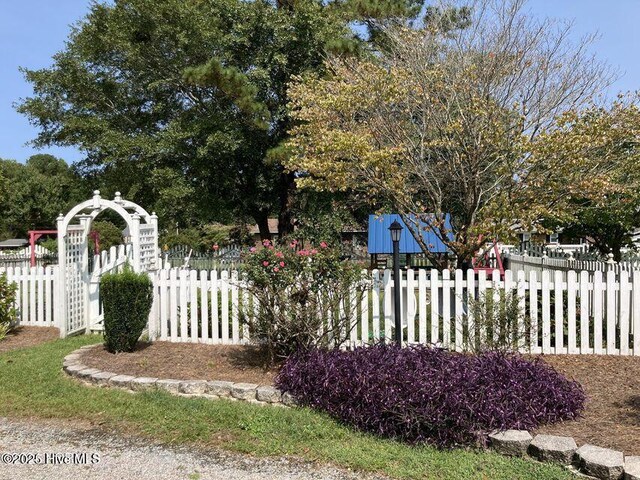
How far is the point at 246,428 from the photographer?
173 inches

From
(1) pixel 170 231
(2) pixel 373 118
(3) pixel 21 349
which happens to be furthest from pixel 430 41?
(1) pixel 170 231

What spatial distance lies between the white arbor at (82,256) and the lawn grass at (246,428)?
2580 mm

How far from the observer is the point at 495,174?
8.19 m

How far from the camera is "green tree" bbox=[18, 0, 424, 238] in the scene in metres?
14.6

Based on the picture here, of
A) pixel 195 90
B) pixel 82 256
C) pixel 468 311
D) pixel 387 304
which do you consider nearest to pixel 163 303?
pixel 82 256

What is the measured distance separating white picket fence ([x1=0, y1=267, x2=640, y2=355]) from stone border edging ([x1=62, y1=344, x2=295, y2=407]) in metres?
1.12

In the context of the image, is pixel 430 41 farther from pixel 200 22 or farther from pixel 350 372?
pixel 200 22

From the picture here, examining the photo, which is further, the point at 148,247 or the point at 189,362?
the point at 148,247

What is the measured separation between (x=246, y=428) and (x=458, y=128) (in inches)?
213

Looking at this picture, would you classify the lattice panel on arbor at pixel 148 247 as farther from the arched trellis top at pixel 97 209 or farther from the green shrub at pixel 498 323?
the green shrub at pixel 498 323

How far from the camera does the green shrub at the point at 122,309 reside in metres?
6.84

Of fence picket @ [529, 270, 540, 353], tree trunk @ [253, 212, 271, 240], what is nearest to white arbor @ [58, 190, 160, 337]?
fence picket @ [529, 270, 540, 353]

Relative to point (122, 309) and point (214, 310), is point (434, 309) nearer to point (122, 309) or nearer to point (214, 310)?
point (214, 310)

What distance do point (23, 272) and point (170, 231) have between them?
2487 centimetres
